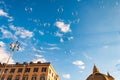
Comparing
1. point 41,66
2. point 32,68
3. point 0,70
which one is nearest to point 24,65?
point 32,68

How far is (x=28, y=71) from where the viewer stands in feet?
156

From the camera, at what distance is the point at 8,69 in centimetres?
4922

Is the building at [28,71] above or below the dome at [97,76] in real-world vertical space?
below

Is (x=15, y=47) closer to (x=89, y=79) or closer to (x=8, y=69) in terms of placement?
(x=8, y=69)

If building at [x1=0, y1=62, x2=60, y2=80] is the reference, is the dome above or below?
above

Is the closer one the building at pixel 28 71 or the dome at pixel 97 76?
the building at pixel 28 71

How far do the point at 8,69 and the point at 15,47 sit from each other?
25.7m

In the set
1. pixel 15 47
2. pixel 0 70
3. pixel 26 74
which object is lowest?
pixel 15 47

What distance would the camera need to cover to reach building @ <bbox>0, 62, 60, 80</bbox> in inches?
1801

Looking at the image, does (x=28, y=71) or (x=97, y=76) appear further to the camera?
(x=97, y=76)

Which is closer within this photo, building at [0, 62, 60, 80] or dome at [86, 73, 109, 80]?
building at [0, 62, 60, 80]

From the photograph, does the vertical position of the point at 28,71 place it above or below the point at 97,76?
below

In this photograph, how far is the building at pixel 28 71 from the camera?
4575 cm

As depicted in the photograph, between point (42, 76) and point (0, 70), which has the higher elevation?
point (0, 70)
